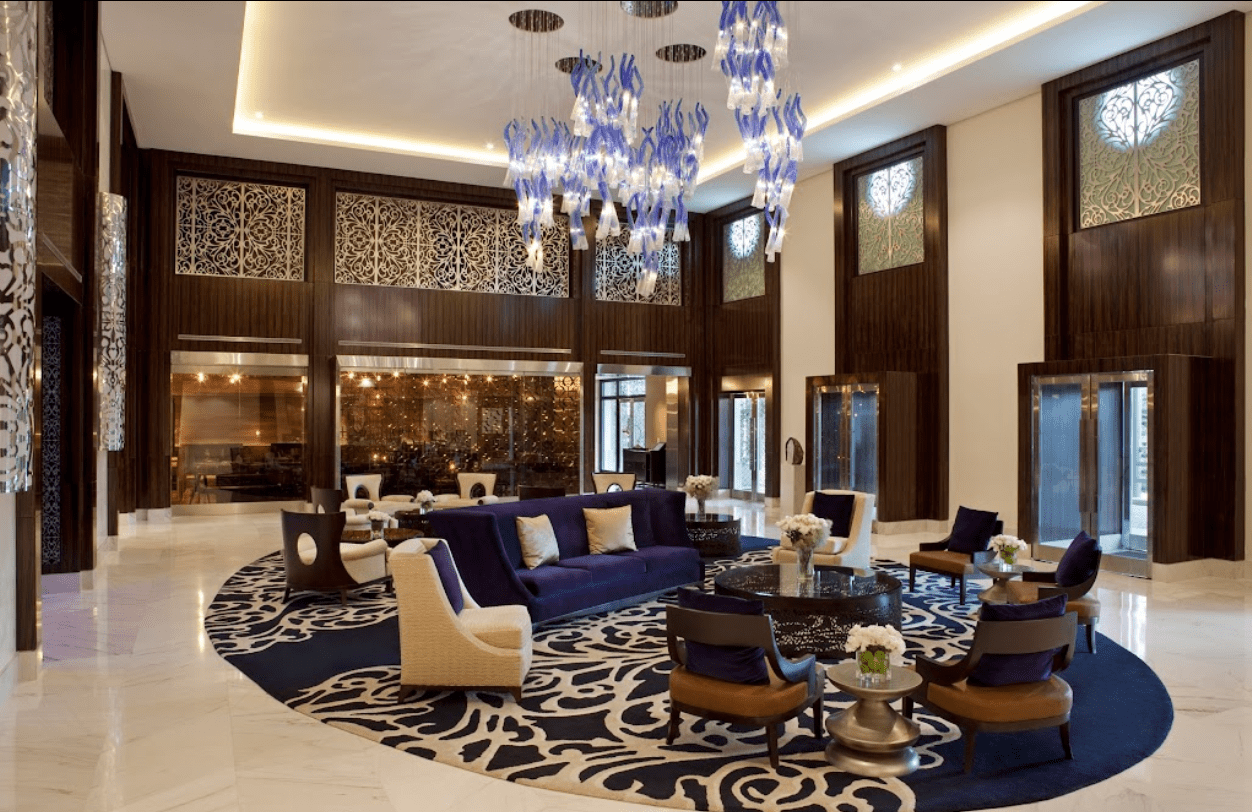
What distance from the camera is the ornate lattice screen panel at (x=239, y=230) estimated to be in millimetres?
13578

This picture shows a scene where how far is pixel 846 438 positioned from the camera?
12961mm

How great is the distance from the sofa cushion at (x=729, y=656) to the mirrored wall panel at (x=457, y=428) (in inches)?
413


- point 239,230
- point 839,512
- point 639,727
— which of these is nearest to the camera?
point 639,727

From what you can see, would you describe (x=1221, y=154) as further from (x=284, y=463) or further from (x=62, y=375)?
(x=284, y=463)

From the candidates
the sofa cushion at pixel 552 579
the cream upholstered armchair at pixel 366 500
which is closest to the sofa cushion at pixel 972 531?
the sofa cushion at pixel 552 579

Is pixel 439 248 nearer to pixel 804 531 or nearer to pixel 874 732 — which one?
pixel 804 531

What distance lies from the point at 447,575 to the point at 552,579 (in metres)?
1.52

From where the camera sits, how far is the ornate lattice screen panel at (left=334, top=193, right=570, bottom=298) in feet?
47.6

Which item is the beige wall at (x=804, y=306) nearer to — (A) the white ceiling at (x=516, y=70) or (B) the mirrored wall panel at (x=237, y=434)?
(A) the white ceiling at (x=516, y=70)

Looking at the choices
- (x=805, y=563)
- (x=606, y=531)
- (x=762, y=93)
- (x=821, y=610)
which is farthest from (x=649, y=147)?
(x=821, y=610)

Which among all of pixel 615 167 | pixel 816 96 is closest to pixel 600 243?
pixel 816 96

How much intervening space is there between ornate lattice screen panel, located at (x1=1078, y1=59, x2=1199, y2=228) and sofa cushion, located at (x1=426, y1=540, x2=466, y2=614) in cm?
842

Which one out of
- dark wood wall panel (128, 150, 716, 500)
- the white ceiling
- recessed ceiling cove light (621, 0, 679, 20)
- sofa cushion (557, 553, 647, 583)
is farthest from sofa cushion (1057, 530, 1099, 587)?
dark wood wall panel (128, 150, 716, 500)

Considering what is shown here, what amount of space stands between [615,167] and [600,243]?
844cm
